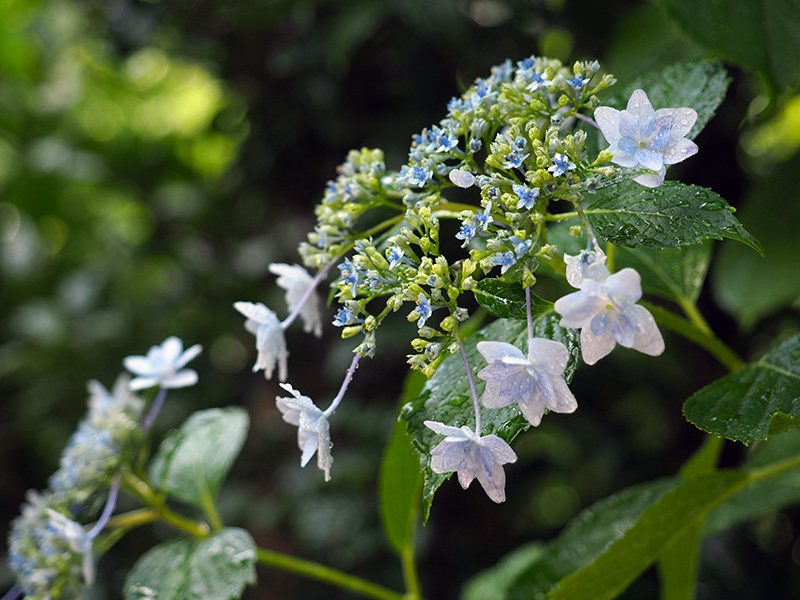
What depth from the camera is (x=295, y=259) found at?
165 cm

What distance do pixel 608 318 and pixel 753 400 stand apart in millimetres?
216

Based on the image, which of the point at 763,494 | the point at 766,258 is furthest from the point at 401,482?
the point at 766,258

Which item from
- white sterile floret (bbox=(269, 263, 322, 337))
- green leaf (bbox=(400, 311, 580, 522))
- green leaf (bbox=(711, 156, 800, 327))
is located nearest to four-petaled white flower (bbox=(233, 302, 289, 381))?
white sterile floret (bbox=(269, 263, 322, 337))

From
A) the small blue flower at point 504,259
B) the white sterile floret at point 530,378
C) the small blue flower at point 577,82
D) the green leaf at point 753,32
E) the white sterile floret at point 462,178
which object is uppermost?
the green leaf at point 753,32

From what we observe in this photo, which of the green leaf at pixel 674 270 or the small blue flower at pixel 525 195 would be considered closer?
the small blue flower at pixel 525 195

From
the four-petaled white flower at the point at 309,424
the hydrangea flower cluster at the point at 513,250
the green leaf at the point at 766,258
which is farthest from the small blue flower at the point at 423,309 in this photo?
the green leaf at the point at 766,258

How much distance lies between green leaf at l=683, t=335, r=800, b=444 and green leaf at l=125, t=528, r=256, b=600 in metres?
0.45

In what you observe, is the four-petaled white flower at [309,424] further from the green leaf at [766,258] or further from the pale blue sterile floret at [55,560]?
the green leaf at [766,258]

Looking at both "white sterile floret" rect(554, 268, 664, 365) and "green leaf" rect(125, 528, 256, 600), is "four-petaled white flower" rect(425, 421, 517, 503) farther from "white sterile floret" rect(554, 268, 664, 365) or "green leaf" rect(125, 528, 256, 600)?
"green leaf" rect(125, 528, 256, 600)

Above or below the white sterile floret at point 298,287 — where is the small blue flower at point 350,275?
below

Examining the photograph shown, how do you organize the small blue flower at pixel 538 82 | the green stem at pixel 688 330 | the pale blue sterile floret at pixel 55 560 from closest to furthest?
the small blue flower at pixel 538 82, the green stem at pixel 688 330, the pale blue sterile floret at pixel 55 560

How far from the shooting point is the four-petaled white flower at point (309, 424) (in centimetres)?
55

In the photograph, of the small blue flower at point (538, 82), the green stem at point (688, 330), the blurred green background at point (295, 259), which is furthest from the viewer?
the blurred green background at point (295, 259)

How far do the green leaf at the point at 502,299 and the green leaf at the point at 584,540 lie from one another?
444 mm
